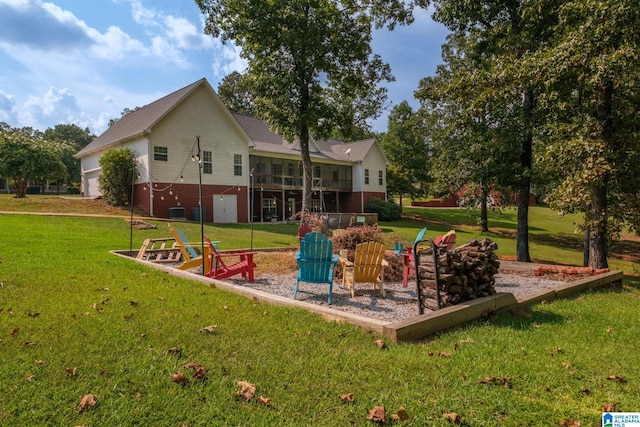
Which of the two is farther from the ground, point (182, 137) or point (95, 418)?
point (182, 137)

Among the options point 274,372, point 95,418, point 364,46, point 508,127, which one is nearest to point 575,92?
point 508,127

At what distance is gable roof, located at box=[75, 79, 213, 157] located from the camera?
71.5ft

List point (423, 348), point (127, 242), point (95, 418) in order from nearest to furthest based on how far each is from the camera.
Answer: point (95, 418) < point (423, 348) < point (127, 242)

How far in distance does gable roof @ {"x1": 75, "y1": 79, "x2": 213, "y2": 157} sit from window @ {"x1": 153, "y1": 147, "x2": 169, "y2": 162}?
1157 millimetres

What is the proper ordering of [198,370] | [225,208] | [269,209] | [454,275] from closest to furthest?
[198,370], [454,275], [225,208], [269,209]

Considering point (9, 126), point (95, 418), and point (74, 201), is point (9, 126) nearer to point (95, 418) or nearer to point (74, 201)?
point (74, 201)

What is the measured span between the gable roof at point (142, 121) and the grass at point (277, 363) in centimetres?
1809

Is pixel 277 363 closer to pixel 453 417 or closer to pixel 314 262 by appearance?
pixel 453 417

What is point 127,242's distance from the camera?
12.6 metres

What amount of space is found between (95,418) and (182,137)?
22247mm

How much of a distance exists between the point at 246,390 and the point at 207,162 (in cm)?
2269

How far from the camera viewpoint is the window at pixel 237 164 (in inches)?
1009

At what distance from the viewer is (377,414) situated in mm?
2641

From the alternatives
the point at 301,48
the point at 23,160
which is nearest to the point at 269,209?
the point at 301,48
